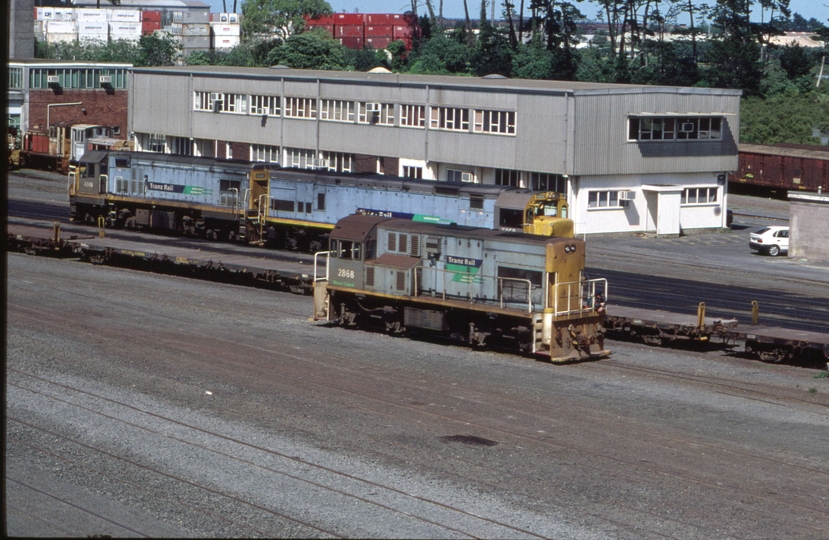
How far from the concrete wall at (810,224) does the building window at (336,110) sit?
2617 centimetres

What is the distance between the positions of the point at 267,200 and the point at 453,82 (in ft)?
62.8

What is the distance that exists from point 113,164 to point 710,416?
36.5 meters

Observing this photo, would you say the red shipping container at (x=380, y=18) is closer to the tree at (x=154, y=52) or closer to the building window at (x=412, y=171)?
the tree at (x=154, y=52)

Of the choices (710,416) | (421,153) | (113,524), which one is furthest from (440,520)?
(421,153)

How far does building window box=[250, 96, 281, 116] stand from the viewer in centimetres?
6712

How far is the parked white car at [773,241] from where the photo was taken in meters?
49.3

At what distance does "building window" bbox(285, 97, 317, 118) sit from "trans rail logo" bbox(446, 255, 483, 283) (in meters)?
37.7

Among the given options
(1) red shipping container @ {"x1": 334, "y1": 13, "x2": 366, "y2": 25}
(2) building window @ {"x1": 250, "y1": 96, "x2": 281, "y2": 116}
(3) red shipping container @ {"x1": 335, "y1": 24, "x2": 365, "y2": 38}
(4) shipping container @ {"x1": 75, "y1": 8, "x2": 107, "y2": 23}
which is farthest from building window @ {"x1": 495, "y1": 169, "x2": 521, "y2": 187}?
(3) red shipping container @ {"x1": 335, "y1": 24, "x2": 365, "y2": 38}

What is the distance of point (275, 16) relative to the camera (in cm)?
14388

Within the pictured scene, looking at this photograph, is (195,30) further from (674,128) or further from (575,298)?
(575,298)

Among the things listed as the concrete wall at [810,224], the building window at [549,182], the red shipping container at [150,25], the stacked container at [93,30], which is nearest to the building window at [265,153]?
the building window at [549,182]

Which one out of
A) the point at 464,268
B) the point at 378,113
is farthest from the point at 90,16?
the point at 464,268

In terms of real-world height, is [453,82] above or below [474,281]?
above

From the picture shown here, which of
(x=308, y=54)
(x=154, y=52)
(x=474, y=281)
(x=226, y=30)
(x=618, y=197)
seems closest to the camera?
(x=474, y=281)
